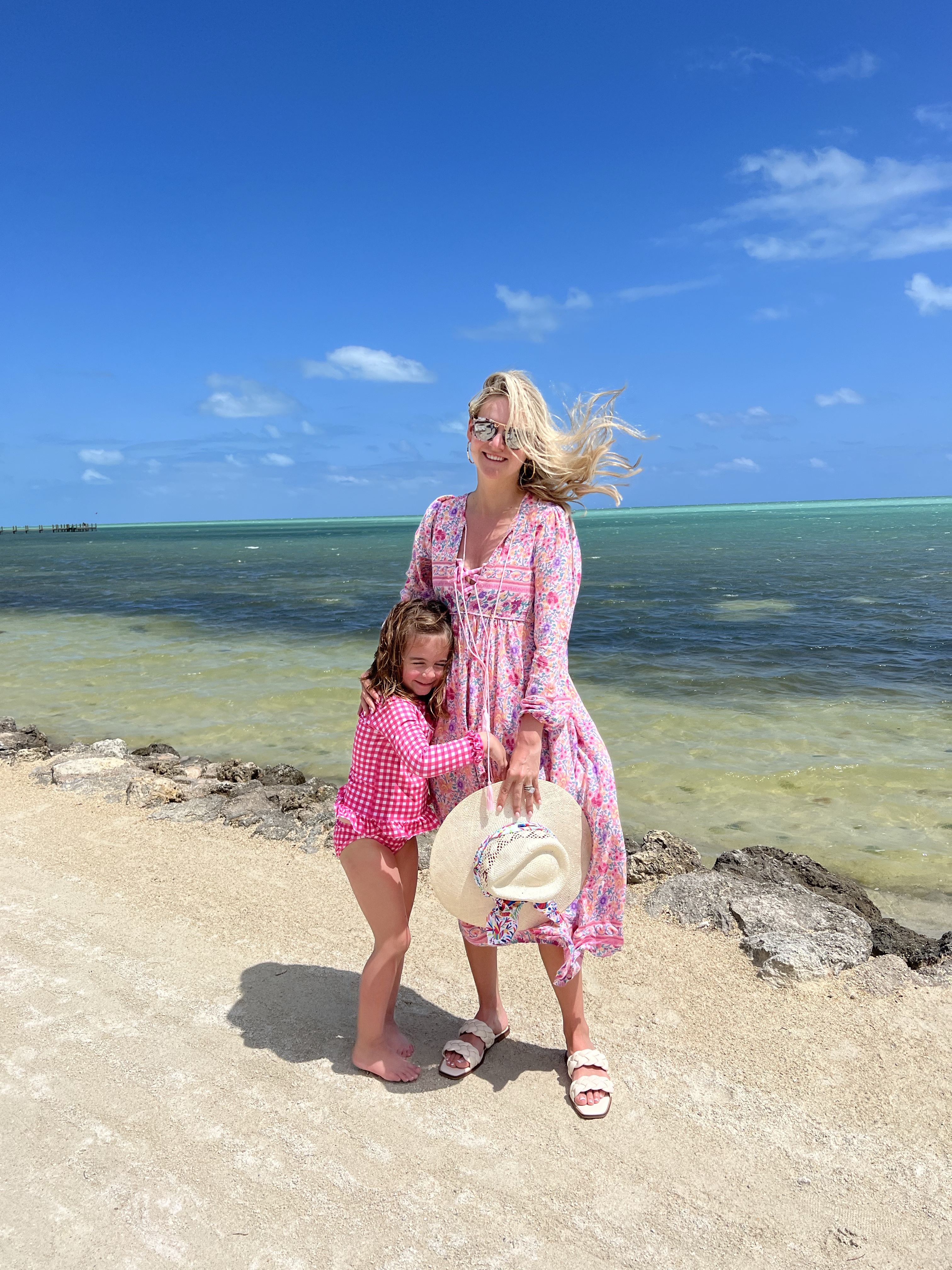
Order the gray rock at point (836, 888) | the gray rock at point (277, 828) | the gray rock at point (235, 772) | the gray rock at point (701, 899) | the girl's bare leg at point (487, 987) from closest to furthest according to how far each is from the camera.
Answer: the girl's bare leg at point (487, 987) < the gray rock at point (836, 888) < the gray rock at point (701, 899) < the gray rock at point (277, 828) < the gray rock at point (235, 772)

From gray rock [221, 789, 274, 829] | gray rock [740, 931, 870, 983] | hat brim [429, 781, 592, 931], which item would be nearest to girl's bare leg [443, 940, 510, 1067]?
hat brim [429, 781, 592, 931]

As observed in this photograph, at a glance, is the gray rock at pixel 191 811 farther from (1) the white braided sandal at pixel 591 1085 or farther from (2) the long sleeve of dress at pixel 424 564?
(1) the white braided sandal at pixel 591 1085

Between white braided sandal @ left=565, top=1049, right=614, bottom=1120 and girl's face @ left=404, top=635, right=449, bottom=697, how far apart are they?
1.42 m

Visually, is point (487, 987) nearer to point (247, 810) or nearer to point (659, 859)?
point (659, 859)

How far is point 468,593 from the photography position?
120 inches

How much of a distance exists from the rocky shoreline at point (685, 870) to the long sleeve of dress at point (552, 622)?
75.9 inches

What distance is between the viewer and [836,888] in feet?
16.5

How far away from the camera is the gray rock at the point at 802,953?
3902 millimetres

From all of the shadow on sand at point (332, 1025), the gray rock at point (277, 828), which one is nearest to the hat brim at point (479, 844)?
the shadow on sand at point (332, 1025)

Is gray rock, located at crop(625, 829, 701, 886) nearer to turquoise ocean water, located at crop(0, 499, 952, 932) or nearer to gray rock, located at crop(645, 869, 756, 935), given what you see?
gray rock, located at crop(645, 869, 756, 935)

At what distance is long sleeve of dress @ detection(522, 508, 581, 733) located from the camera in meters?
2.89

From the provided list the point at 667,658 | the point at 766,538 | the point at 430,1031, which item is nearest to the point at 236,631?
the point at 667,658

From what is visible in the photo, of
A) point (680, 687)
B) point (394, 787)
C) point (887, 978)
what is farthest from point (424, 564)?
point (680, 687)

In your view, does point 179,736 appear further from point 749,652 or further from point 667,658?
point 749,652
